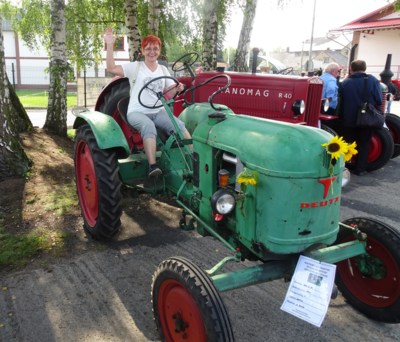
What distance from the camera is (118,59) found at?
112 ft

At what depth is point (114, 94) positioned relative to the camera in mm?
4371

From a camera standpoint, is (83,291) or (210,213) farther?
(83,291)

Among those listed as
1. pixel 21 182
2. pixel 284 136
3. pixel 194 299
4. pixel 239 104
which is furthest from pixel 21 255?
pixel 239 104

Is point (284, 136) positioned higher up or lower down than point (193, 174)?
higher up

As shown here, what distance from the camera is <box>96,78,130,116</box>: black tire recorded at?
4.32 meters

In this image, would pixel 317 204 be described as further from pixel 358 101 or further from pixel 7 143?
pixel 358 101

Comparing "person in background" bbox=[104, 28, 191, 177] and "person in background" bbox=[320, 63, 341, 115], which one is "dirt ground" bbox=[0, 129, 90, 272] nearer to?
"person in background" bbox=[104, 28, 191, 177]

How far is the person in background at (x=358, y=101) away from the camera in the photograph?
6.19 m

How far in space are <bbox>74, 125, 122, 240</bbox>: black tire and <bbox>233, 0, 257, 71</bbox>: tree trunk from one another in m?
7.63

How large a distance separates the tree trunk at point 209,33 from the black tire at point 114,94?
17.0ft

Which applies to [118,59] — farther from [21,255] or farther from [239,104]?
[21,255]

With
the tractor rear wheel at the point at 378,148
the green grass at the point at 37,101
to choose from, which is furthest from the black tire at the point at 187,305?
the green grass at the point at 37,101

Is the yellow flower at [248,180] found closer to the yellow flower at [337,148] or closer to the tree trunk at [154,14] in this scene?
the yellow flower at [337,148]

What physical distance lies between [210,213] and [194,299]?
2.60 feet
